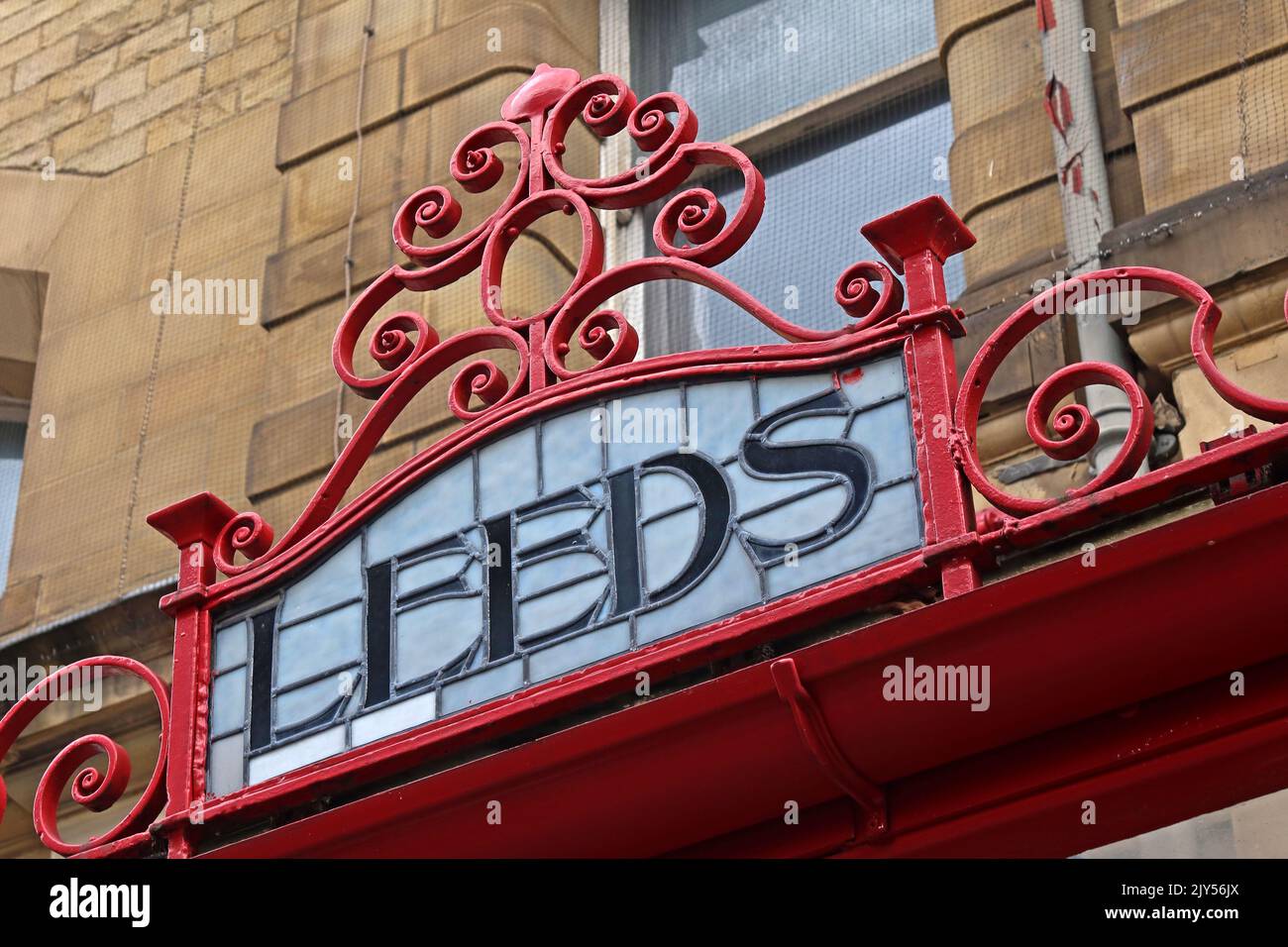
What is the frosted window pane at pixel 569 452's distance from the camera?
555 centimetres

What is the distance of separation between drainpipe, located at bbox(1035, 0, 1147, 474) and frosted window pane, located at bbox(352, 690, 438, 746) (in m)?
2.35

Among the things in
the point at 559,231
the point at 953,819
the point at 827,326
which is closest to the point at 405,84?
the point at 559,231

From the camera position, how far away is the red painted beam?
429 cm

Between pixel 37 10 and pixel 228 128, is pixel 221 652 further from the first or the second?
pixel 37 10

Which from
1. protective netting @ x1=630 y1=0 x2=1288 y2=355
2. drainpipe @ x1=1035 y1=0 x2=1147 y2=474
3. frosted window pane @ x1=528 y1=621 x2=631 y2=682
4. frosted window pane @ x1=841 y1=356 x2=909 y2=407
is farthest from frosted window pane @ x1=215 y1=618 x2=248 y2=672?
protective netting @ x1=630 y1=0 x2=1288 y2=355

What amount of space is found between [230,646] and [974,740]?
89.6 inches

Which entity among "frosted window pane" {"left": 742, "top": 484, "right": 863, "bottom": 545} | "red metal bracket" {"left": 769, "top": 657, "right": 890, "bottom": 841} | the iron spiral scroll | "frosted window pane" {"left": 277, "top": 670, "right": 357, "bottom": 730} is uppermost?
the iron spiral scroll

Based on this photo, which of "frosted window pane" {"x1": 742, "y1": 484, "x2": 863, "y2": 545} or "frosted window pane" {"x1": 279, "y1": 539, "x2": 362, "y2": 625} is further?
"frosted window pane" {"x1": 279, "y1": 539, "x2": 362, "y2": 625}

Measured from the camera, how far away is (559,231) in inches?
356

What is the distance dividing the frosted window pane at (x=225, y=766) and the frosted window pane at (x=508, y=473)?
0.90 m

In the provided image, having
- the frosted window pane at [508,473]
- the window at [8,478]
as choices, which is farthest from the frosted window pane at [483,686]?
the window at [8,478]

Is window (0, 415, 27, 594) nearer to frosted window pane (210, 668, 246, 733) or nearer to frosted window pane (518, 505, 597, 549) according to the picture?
frosted window pane (210, 668, 246, 733)

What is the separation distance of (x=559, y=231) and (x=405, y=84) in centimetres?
108

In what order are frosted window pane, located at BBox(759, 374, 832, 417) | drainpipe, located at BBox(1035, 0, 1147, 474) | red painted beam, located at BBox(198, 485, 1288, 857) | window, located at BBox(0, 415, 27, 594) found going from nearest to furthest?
red painted beam, located at BBox(198, 485, 1288, 857) → frosted window pane, located at BBox(759, 374, 832, 417) → drainpipe, located at BBox(1035, 0, 1147, 474) → window, located at BBox(0, 415, 27, 594)
